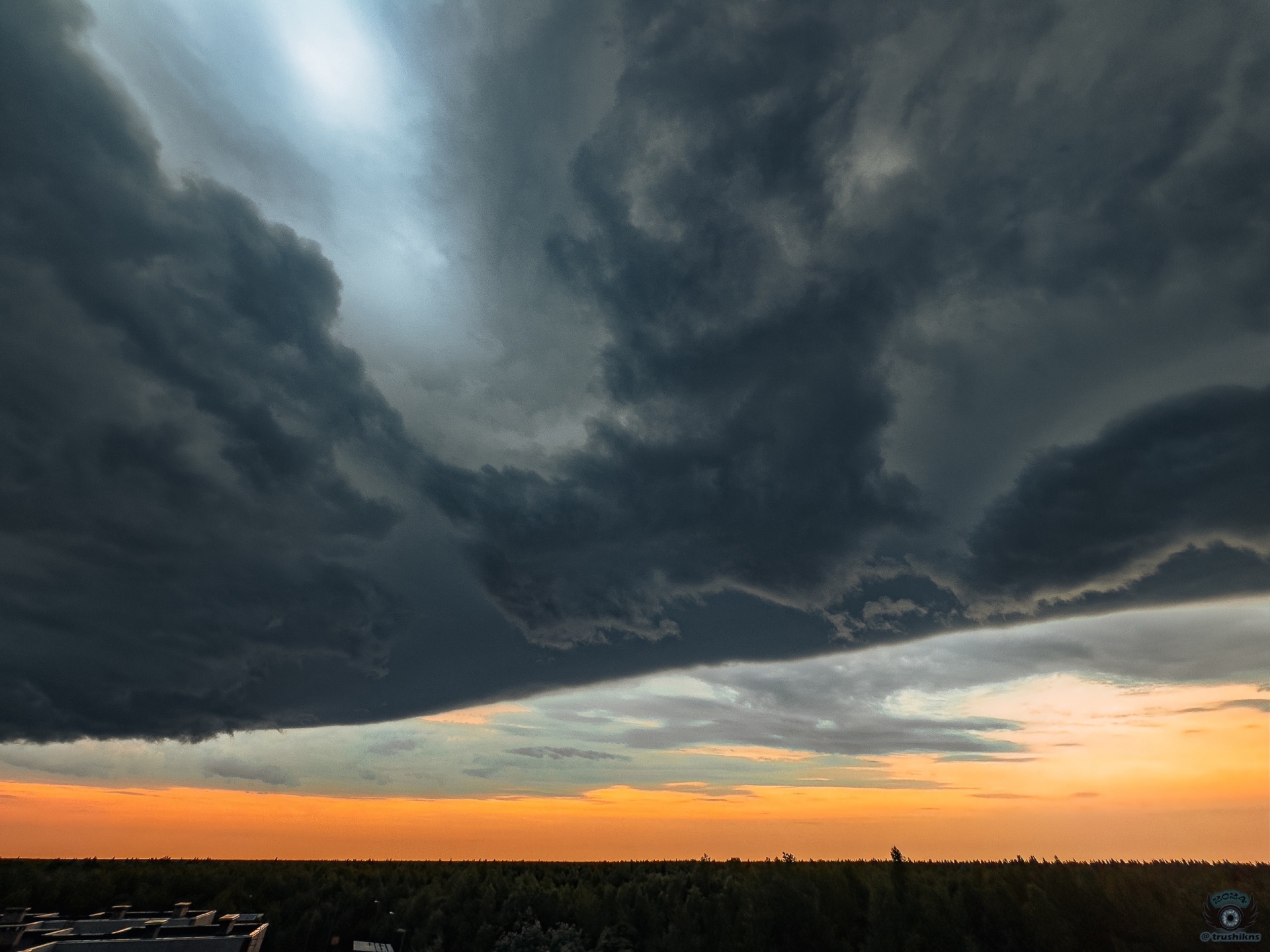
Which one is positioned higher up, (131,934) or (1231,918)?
(1231,918)

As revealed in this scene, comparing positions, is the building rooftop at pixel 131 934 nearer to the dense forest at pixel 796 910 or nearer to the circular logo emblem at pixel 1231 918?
the dense forest at pixel 796 910

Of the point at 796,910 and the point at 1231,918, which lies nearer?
the point at 1231,918

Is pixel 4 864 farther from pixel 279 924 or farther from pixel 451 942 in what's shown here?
pixel 451 942

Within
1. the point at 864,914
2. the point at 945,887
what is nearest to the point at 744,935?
the point at 864,914

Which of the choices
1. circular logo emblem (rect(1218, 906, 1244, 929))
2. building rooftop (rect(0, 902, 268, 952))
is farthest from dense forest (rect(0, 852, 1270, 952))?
building rooftop (rect(0, 902, 268, 952))

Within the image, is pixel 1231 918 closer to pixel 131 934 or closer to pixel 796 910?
pixel 796 910

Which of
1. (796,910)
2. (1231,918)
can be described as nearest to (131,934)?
(796,910)
